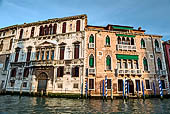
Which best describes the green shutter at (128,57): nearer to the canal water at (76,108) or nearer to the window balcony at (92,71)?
the window balcony at (92,71)

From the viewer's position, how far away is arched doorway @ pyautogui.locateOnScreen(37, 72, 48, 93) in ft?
58.5

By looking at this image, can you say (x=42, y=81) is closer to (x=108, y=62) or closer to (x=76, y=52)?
(x=76, y=52)

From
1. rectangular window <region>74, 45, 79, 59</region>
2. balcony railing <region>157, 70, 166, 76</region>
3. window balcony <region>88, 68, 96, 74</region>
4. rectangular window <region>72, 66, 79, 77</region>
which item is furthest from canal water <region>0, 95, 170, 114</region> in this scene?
rectangular window <region>74, 45, 79, 59</region>

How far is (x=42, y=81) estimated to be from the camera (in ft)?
59.6

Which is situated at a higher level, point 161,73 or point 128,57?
point 128,57

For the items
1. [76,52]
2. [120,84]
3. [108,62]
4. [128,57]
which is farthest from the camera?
[76,52]

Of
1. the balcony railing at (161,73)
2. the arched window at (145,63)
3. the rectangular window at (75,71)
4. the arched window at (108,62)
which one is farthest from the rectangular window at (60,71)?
the balcony railing at (161,73)

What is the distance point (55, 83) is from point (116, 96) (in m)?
9.04

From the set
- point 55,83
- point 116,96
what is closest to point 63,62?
point 55,83

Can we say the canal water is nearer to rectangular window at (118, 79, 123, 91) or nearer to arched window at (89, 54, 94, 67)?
rectangular window at (118, 79, 123, 91)

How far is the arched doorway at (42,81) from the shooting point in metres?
17.8

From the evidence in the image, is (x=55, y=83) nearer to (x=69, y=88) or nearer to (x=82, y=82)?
(x=69, y=88)

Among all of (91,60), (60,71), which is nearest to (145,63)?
(91,60)

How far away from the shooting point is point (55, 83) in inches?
683
